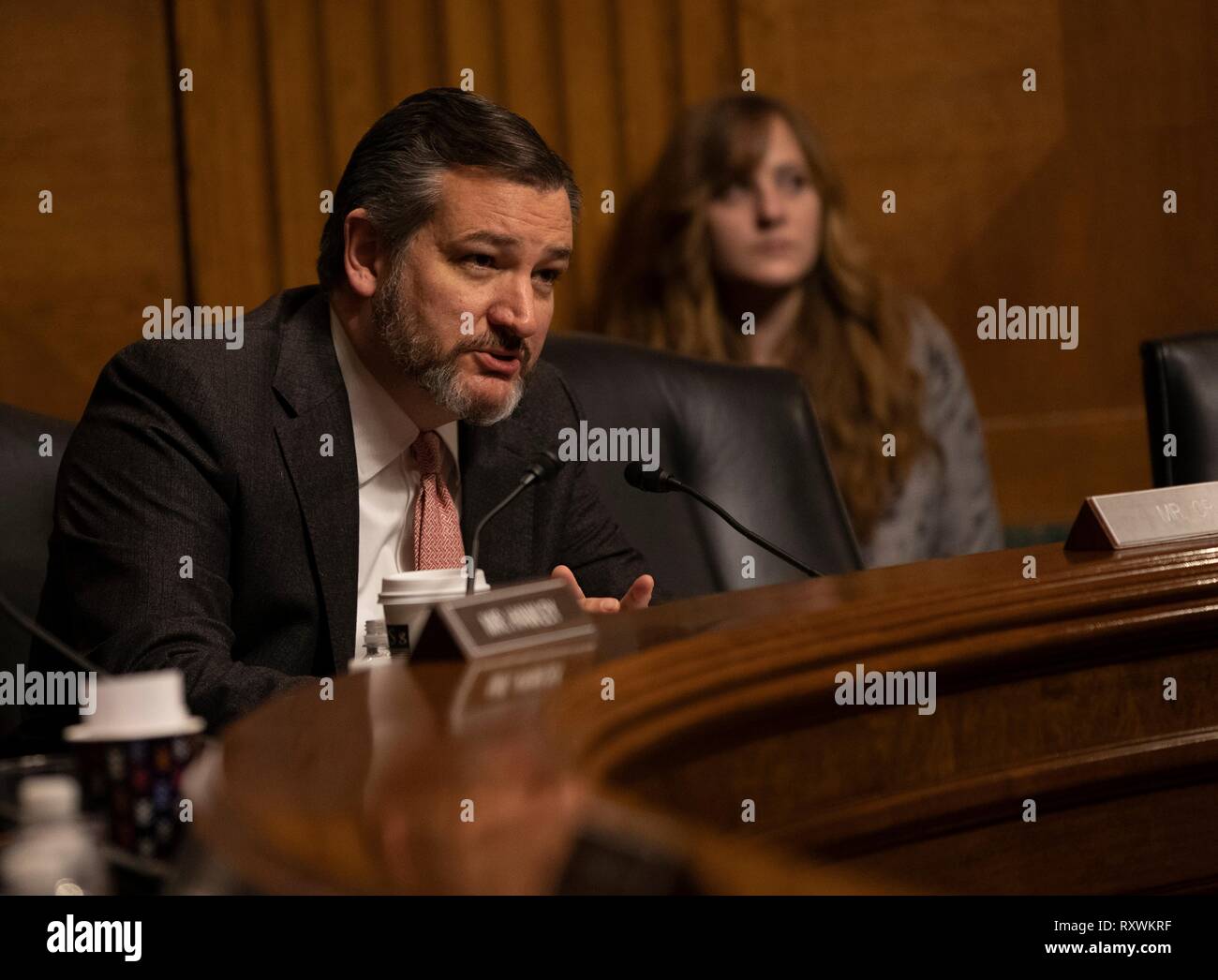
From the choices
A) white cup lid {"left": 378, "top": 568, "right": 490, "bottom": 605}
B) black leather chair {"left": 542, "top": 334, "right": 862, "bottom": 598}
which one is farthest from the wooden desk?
black leather chair {"left": 542, "top": 334, "right": 862, "bottom": 598}

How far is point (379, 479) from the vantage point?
80.4 inches

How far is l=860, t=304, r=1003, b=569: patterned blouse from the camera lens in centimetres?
307

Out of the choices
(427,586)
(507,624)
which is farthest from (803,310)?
(507,624)

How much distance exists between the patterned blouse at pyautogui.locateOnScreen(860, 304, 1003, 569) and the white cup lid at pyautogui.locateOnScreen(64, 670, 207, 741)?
229 centimetres

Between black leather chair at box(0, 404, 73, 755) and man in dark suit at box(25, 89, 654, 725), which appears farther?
black leather chair at box(0, 404, 73, 755)

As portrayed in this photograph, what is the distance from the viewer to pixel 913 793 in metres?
1.30

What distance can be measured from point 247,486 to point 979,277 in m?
2.23

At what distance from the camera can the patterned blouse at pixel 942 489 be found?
307 cm

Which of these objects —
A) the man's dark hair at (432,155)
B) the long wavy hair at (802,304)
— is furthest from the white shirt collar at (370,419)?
the long wavy hair at (802,304)

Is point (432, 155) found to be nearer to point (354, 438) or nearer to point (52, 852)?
point (354, 438)

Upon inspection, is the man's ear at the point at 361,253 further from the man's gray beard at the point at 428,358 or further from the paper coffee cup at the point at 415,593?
the paper coffee cup at the point at 415,593

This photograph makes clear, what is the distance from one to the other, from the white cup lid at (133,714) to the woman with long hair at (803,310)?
89.2 inches

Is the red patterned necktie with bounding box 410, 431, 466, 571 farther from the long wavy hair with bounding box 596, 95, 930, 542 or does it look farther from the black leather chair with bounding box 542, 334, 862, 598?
the long wavy hair with bounding box 596, 95, 930, 542

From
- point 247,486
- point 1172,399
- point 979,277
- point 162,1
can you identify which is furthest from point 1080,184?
point 247,486
